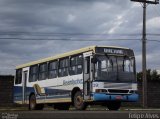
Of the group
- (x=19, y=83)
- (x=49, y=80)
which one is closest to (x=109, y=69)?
(x=49, y=80)

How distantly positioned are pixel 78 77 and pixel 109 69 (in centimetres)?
193

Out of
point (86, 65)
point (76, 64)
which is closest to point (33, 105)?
point (76, 64)

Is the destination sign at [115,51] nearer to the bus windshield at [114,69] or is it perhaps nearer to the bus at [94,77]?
the bus at [94,77]

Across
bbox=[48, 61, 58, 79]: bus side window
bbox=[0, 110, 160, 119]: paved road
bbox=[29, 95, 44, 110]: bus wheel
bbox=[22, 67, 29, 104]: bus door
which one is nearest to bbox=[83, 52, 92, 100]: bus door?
bbox=[48, 61, 58, 79]: bus side window

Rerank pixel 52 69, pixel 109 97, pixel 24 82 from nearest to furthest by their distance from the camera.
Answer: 1. pixel 109 97
2. pixel 52 69
3. pixel 24 82

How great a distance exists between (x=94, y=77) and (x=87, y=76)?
623mm

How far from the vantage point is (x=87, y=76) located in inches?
847

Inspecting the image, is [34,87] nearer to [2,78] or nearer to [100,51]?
[100,51]

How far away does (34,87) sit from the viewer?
91.2 ft

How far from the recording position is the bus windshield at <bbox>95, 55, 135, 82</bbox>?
826 inches

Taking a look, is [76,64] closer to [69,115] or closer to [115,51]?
[115,51]

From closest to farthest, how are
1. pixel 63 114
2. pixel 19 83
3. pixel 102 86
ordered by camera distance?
pixel 63 114
pixel 102 86
pixel 19 83

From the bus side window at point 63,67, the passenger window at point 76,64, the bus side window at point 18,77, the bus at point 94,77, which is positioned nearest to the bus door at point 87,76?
the bus at point 94,77

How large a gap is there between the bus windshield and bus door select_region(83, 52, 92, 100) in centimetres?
48
